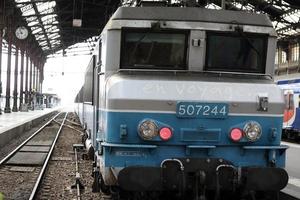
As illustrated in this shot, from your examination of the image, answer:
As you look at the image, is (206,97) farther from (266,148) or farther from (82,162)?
(82,162)

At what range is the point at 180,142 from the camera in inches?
285

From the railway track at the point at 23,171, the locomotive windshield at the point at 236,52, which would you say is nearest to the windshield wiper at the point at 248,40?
the locomotive windshield at the point at 236,52

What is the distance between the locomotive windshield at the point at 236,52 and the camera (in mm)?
7629

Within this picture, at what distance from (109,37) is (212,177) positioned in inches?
90.4

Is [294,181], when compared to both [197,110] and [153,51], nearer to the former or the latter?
[197,110]

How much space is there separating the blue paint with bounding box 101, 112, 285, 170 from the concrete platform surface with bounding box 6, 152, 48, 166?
9414 millimetres

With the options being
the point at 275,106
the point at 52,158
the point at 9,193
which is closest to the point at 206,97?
the point at 275,106

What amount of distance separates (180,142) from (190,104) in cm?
51

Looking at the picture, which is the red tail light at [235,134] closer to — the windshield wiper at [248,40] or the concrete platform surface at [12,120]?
the windshield wiper at [248,40]

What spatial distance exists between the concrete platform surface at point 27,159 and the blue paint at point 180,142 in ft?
30.9

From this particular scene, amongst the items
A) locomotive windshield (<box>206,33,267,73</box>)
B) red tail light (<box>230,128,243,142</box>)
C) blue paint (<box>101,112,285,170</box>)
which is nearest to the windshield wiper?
locomotive windshield (<box>206,33,267,73</box>)

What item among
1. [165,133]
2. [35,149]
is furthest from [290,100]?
[165,133]

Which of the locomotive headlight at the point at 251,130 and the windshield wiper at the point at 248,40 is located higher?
the windshield wiper at the point at 248,40

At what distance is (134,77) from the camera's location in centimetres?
729
